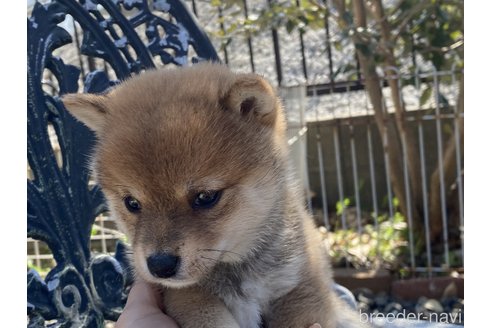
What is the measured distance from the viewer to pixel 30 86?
6.92ft

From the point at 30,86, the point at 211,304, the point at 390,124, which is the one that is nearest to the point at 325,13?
the point at 390,124

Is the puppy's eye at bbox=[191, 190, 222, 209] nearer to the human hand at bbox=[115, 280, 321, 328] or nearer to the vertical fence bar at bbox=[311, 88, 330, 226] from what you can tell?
the human hand at bbox=[115, 280, 321, 328]

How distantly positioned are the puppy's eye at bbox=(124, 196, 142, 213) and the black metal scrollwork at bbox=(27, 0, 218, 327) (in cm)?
62

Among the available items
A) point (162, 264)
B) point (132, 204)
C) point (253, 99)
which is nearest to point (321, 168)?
point (253, 99)

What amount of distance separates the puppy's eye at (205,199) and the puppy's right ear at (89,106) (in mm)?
449

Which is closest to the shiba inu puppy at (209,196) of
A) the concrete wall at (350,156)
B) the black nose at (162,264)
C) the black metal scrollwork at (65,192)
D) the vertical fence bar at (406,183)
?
the black nose at (162,264)

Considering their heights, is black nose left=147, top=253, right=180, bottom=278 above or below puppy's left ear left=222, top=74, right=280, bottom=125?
below

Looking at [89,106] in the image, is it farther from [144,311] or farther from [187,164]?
[144,311]

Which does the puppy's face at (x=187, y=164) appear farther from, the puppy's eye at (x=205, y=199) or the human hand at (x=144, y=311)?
the human hand at (x=144, y=311)

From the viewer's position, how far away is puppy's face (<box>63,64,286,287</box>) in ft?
4.85

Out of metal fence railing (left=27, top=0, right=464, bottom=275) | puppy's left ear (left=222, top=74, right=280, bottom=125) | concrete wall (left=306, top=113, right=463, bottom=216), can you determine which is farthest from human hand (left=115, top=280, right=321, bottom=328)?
concrete wall (left=306, top=113, right=463, bottom=216)

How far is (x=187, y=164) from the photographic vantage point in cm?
149

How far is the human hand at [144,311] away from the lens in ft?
5.03

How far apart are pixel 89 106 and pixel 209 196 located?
0.51 meters
